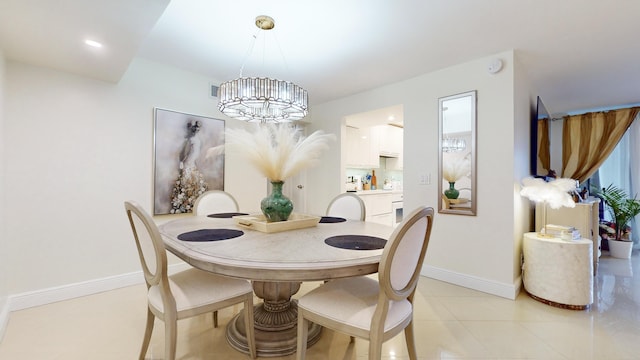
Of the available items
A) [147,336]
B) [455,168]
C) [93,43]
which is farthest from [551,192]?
[93,43]

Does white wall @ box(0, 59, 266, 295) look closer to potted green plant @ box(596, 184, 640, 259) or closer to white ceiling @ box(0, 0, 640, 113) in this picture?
white ceiling @ box(0, 0, 640, 113)

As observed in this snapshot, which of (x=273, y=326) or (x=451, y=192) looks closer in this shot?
(x=273, y=326)

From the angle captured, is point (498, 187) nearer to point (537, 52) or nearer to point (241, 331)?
point (537, 52)

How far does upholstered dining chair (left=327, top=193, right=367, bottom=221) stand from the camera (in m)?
2.49

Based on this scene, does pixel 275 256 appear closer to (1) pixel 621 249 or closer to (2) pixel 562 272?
(2) pixel 562 272

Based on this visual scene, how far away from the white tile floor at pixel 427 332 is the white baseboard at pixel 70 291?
76mm

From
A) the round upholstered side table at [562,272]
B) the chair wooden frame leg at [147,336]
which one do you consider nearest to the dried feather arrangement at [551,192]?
the round upholstered side table at [562,272]

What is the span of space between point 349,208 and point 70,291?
2.67m

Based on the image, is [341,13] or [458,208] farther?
[458,208]

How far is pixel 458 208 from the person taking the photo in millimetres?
2902

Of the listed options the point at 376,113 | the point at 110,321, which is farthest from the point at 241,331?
the point at 376,113

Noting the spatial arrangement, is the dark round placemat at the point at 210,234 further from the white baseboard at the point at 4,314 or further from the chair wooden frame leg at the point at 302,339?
the white baseboard at the point at 4,314

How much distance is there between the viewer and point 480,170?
2.73m

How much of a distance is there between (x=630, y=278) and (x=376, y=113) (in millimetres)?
3531
